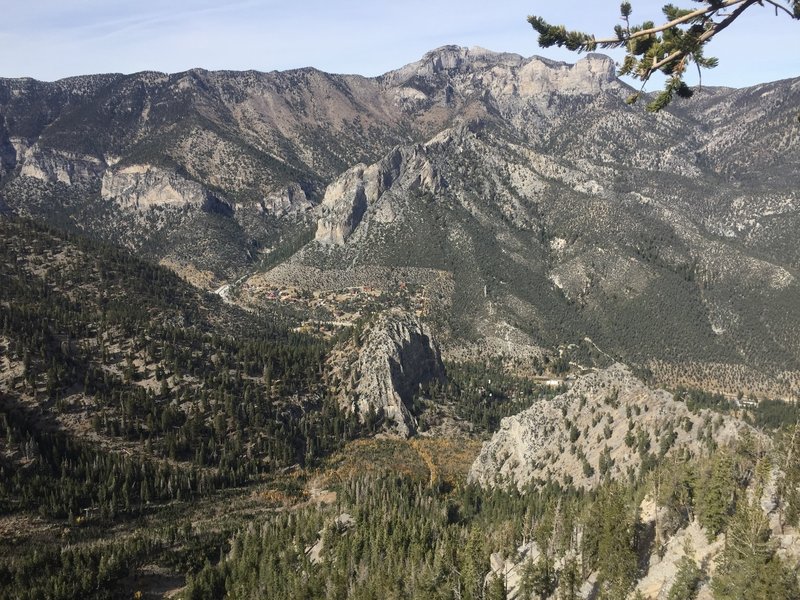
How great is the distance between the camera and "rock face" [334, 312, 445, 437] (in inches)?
6117

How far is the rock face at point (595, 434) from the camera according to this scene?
92312mm

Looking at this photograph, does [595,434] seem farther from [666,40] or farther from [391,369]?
[666,40]

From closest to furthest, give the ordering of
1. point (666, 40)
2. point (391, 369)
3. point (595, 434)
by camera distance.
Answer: point (666, 40)
point (595, 434)
point (391, 369)

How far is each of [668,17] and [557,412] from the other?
332 feet

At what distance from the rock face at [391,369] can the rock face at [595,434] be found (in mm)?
39451

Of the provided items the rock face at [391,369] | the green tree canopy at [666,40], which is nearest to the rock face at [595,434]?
the rock face at [391,369]

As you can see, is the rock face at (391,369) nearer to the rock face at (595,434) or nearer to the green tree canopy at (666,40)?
the rock face at (595,434)

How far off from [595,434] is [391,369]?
6612 cm

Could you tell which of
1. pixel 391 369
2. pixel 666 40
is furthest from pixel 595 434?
pixel 666 40

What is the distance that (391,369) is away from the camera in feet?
527

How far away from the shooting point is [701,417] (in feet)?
306

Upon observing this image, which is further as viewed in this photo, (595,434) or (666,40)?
(595,434)

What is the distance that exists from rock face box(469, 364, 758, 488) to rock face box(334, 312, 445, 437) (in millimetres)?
39451

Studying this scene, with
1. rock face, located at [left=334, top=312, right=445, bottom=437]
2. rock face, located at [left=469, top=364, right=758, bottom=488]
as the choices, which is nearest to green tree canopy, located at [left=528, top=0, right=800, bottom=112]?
rock face, located at [left=469, top=364, right=758, bottom=488]
